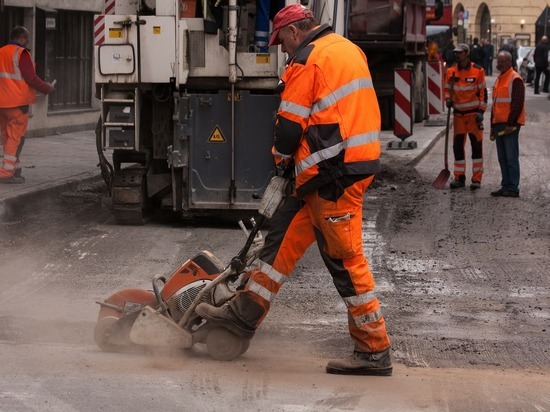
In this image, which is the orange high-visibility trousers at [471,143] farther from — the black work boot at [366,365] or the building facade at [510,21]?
the building facade at [510,21]

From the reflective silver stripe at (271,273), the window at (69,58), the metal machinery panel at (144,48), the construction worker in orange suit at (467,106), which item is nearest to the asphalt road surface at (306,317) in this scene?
the reflective silver stripe at (271,273)

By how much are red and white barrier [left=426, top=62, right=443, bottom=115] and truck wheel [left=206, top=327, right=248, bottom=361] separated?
55.4 feet

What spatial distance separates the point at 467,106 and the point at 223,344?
933 centimetres

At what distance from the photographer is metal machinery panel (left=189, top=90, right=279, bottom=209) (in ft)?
36.6

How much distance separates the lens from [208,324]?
635cm

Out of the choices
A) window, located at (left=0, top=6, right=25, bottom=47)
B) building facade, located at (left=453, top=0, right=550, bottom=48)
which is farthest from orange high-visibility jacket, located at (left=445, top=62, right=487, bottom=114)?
building facade, located at (left=453, top=0, right=550, bottom=48)

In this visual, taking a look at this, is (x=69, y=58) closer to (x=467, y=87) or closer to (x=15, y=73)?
(x=15, y=73)

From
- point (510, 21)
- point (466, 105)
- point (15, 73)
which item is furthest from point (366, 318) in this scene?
point (510, 21)

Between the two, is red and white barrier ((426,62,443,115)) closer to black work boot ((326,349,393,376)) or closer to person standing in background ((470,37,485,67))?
black work boot ((326,349,393,376))

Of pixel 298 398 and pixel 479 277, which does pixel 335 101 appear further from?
pixel 479 277

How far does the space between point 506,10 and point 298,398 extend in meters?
62.7

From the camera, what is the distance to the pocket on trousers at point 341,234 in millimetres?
5996

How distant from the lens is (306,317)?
7.71 meters

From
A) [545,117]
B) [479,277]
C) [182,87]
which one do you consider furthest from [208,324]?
[545,117]
